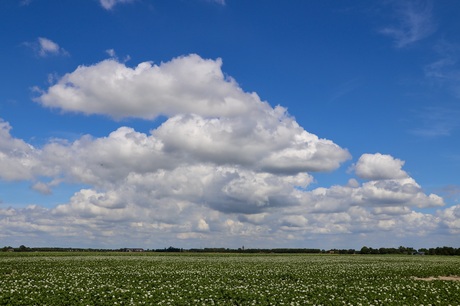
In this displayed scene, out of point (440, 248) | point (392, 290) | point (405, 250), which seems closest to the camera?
point (392, 290)

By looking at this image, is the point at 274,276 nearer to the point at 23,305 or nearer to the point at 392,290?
the point at 392,290

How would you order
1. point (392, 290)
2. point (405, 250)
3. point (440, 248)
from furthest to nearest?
1. point (405, 250)
2. point (440, 248)
3. point (392, 290)

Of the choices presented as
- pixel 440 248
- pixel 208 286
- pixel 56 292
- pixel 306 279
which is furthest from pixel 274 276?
pixel 440 248

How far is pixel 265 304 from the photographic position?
74.6ft

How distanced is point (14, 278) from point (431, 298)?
3128cm

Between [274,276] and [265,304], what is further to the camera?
[274,276]

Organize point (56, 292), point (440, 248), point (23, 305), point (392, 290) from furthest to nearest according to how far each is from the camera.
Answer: point (440, 248) < point (392, 290) < point (56, 292) < point (23, 305)

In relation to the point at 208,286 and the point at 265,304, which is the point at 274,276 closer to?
the point at 208,286

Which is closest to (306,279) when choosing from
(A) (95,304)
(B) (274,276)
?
(B) (274,276)

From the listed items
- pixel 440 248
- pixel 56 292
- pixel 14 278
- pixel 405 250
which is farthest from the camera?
pixel 405 250

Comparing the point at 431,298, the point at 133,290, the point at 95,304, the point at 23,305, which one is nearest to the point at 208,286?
the point at 133,290

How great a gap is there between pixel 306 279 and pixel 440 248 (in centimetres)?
13666

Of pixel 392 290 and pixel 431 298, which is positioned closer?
pixel 431 298

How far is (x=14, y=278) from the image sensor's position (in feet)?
111
